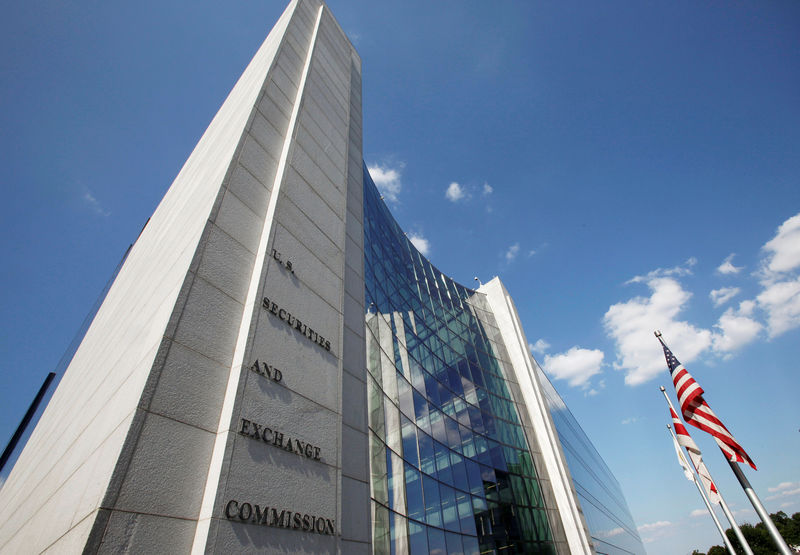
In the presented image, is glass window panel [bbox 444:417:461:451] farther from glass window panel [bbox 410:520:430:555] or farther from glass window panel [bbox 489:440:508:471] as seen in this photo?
glass window panel [bbox 410:520:430:555]

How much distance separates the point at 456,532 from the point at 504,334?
65.4 feet

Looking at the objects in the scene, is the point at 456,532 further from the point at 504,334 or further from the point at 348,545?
the point at 504,334

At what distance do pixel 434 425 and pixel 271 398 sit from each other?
1389cm

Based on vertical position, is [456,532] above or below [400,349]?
below

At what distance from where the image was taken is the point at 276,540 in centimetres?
570

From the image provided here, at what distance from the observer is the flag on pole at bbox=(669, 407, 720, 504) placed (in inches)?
557

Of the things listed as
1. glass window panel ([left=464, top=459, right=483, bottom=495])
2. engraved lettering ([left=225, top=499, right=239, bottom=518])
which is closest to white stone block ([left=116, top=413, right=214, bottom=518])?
engraved lettering ([left=225, top=499, right=239, bottom=518])

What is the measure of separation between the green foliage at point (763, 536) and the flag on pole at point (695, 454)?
58958 mm

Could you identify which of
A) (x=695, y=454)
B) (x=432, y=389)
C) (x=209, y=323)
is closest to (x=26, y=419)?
(x=432, y=389)

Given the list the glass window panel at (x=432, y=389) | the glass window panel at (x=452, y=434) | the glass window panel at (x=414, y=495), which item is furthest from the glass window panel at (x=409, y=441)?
the glass window panel at (x=452, y=434)

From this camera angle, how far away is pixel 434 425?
751 inches

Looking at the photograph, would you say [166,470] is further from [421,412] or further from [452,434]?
[452,434]

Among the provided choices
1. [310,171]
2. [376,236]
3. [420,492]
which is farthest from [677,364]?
[376,236]

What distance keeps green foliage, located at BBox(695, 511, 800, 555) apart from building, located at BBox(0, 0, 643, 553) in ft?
232
